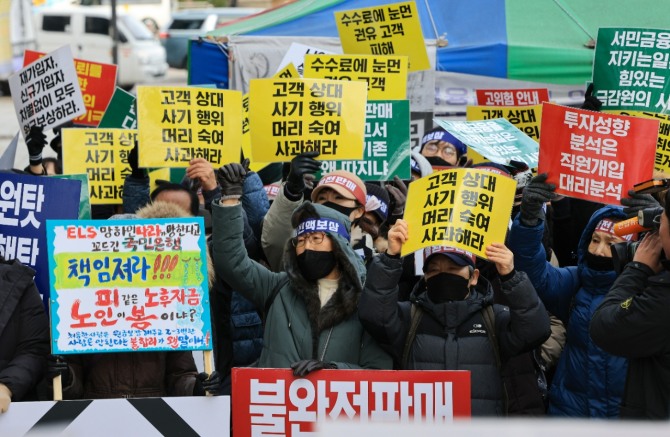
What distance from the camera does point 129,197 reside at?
7.20 meters

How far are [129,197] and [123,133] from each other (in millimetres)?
850

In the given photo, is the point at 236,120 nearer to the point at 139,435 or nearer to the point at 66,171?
the point at 66,171

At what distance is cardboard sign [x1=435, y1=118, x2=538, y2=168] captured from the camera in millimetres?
6420

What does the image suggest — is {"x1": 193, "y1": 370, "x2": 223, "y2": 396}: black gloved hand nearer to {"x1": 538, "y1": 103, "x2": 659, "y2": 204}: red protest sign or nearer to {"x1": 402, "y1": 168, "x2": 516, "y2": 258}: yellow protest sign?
{"x1": 402, "y1": 168, "x2": 516, "y2": 258}: yellow protest sign

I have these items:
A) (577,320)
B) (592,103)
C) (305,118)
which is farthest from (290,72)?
(577,320)

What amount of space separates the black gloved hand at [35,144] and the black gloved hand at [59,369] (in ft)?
8.78

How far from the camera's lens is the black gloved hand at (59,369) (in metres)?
4.77

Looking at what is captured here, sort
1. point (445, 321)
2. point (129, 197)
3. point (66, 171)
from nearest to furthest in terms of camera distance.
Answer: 1. point (445, 321)
2. point (129, 197)
3. point (66, 171)

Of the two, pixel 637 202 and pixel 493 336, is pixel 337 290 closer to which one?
pixel 493 336

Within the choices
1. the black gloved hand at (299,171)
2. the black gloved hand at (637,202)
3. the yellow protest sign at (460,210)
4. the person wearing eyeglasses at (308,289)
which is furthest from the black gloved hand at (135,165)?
the black gloved hand at (637,202)

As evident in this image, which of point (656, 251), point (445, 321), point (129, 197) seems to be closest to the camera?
point (656, 251)

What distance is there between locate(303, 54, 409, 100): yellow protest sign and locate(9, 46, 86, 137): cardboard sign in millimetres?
1629

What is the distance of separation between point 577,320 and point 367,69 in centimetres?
303

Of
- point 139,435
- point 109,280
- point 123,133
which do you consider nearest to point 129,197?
point 123,133
